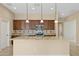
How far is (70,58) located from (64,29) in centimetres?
604

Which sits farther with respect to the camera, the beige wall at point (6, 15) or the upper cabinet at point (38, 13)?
the upper cabinet at point (38, 13)

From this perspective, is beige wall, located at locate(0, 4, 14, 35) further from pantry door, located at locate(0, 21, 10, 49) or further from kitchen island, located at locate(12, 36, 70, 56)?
kitchen island, located at locate(12, 36, 70, 56)

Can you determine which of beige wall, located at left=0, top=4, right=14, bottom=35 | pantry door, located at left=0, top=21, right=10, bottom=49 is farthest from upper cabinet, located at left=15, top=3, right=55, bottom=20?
pantry door, located at left=0, top=21, right=10, bottom=49

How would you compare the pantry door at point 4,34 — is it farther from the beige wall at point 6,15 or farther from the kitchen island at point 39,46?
the kitchen island at point 39,46

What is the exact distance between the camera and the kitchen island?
5051 mm

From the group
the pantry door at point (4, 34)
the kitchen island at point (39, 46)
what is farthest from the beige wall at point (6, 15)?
the kitchen island at point (39, 46)

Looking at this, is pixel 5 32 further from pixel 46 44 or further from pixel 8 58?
pixel 8 58

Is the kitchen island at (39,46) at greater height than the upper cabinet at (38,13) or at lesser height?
lesser

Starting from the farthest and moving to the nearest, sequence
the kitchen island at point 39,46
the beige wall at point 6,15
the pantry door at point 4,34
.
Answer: the beige wall at point 6,15 < the pantry door at point 4,34 < the kitchen island at point 39,46

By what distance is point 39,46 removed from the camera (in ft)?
16.9

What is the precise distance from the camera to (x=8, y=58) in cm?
116

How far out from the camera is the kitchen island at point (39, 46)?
5051 millimetres

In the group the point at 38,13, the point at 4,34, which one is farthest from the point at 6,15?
the point at 38,13

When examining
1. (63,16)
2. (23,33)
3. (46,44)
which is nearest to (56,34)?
(63,16)
